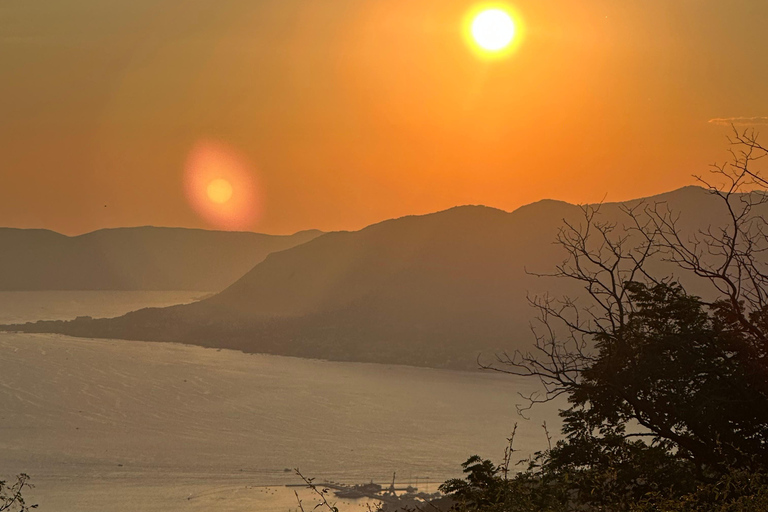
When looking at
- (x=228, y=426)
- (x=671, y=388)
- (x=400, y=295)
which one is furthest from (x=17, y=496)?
(x=400, y=295)

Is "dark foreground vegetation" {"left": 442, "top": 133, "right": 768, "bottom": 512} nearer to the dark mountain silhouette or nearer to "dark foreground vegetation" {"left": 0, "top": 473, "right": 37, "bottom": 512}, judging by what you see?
"dark foreground vegetation" {"left": 0, "top": 473, "right": 37, "bottom": 512}

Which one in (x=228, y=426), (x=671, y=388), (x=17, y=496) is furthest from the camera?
(x=228, y=426)

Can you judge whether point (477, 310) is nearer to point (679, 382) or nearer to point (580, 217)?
point (580, 217)

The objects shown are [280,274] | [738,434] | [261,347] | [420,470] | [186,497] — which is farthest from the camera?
[280,274]

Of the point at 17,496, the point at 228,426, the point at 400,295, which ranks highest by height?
the point at 400,295

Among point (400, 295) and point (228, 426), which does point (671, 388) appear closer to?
point (228, 426)

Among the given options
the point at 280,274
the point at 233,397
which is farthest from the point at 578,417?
the point at 280,274

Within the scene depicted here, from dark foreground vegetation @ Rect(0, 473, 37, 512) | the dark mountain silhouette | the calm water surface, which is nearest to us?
dark foreground vegetation @ Rect(0, 473, 37, 512)

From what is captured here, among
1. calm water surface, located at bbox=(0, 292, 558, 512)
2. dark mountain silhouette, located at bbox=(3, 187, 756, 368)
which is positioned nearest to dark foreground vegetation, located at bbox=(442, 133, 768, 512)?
calm water surface, located at bbox=(0, 292, 558, 512)

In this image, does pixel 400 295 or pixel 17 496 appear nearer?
pixel 17 496
